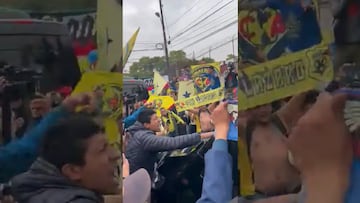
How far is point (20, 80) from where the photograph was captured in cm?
192

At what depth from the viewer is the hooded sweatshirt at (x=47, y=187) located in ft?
6.23

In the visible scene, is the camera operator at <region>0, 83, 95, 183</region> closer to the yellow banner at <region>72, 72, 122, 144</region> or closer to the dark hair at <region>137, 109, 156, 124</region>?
the yellow banner at <region>72, 72, 122, 144</region>

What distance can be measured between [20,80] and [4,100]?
0.07 metres

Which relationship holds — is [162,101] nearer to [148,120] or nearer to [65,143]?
[148,120]

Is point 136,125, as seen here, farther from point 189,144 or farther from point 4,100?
point 4,100

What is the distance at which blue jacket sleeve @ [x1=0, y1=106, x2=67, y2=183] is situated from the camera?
1.91 meters

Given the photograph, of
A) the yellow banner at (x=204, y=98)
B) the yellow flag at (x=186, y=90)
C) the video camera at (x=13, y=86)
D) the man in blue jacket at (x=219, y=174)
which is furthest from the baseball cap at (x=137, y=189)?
the yellow flag at (x=186, y=90)

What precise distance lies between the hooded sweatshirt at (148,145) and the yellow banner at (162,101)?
127 inches

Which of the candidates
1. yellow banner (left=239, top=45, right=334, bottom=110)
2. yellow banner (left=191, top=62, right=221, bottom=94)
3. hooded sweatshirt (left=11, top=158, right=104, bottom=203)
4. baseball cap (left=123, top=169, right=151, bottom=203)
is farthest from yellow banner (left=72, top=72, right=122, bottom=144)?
yellow banner (left=191, top=62, right=221, bottom=94)

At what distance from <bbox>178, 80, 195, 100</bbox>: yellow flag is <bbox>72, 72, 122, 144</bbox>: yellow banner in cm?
351

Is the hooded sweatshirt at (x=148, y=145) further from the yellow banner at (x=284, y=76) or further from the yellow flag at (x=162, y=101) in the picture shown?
the yellow flag at (x=162, y=101)

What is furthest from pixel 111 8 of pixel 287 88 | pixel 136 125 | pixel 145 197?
pixel 136 125

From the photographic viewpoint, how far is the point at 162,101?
8.09 meters

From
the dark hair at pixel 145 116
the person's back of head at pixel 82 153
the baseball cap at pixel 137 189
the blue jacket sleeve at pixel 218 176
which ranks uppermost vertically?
the dark hair at pixel 145 116
